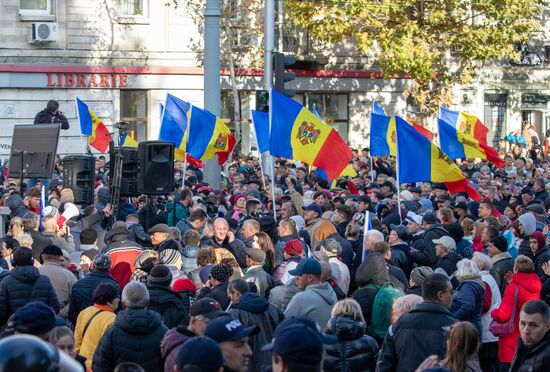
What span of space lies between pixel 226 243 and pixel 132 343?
4707mm

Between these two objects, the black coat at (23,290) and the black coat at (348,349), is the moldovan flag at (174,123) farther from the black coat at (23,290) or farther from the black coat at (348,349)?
the black coat at (348,349)

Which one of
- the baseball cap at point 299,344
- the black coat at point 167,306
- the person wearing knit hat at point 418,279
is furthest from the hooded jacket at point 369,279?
the baseball cap at point 299,344

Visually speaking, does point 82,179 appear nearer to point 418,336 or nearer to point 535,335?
point 418,336

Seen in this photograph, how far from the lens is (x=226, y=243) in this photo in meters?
12.4

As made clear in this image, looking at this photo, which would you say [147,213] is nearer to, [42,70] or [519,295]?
[519,295]

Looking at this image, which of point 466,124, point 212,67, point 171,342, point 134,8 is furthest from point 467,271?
point 134,8

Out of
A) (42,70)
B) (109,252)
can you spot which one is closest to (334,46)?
(42,70)

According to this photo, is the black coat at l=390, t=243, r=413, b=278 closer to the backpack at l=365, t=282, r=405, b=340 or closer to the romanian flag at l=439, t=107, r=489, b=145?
the backpack at l=365, t=282, r=405, b=340

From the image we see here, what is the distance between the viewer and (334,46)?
39.4 m

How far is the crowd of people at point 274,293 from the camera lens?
6113 millimetres

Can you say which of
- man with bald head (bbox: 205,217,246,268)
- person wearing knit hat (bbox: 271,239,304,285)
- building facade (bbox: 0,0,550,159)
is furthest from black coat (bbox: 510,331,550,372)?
building facade (bbox: 0,0,550,159)

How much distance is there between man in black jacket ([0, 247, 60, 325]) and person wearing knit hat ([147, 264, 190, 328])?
34.1 inches

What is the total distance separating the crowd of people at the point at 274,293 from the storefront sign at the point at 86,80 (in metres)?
17.3

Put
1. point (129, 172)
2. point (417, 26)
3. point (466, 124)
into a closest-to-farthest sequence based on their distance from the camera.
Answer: point (129, 172)
point (466, 124)
point (417, 26)
